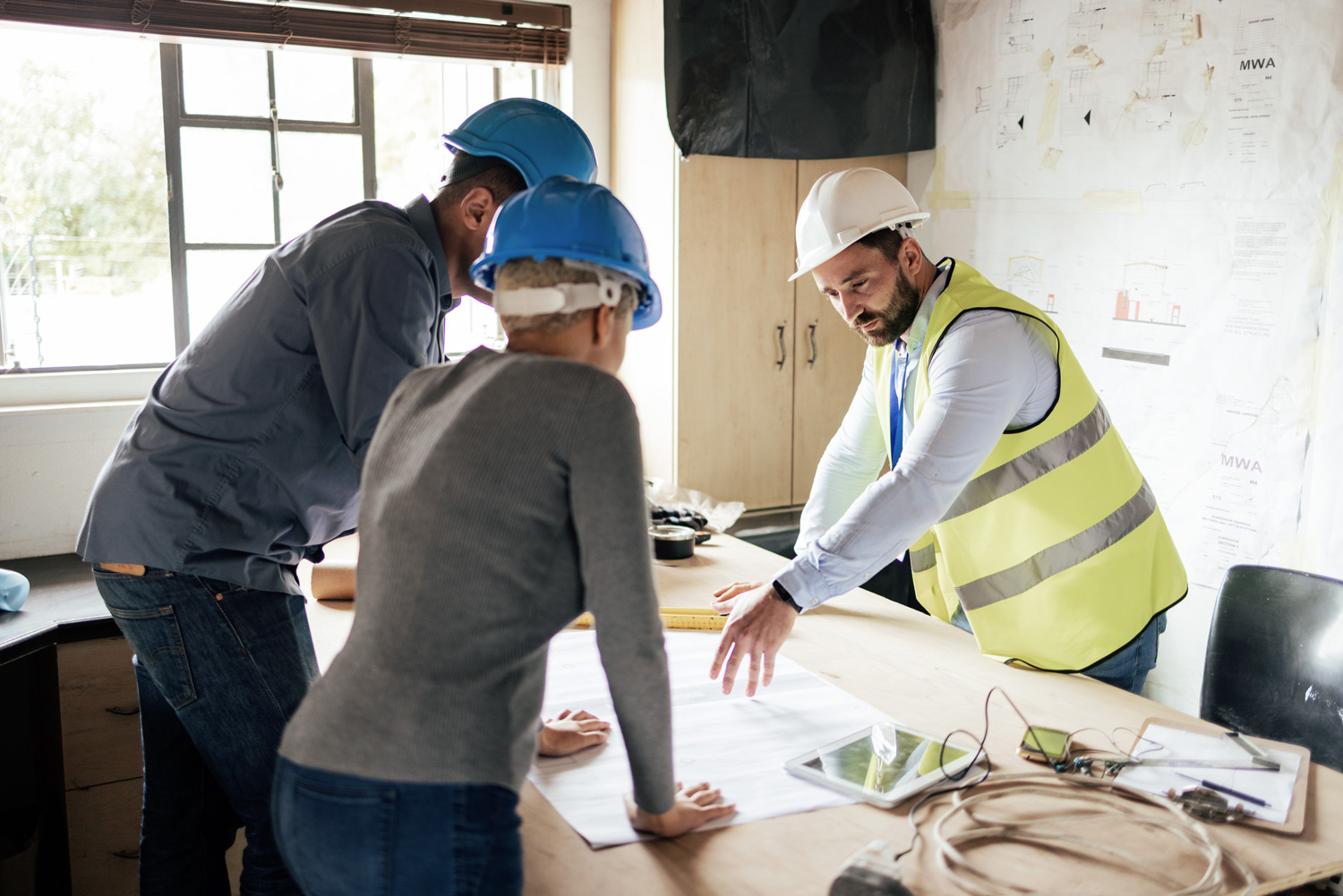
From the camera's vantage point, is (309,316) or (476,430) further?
(309,316)

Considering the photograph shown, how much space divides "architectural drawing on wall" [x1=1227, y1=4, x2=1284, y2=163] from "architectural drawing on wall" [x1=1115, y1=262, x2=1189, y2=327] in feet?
1.30

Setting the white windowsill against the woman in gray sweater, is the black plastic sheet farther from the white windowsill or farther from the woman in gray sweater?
the woman in gray sweater

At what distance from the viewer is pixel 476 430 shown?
991 mm

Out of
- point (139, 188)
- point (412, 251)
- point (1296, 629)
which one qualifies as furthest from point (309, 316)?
point (139, 188)

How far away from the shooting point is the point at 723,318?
3.76 m

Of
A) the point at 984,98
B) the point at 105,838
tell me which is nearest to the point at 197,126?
the point at 105,838

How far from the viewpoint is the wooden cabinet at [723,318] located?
3660 millimetres

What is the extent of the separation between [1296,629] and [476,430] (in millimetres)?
1701

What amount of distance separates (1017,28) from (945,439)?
237 centimetres

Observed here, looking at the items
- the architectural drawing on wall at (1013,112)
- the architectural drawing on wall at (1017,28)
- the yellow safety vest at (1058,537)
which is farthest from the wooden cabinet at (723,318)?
the yellow safety vest at (1058,537)

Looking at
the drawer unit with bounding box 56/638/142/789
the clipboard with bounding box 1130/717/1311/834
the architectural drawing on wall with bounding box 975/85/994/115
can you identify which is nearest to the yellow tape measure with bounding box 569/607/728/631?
the clipboard with bounding box 1130/717/1311/834

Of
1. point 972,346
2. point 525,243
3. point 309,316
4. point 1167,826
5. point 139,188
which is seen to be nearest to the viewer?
point 525,243

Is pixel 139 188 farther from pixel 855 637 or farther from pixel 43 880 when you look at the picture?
pixel 855 637

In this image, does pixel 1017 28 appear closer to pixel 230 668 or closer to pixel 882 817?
pixel 882 817
